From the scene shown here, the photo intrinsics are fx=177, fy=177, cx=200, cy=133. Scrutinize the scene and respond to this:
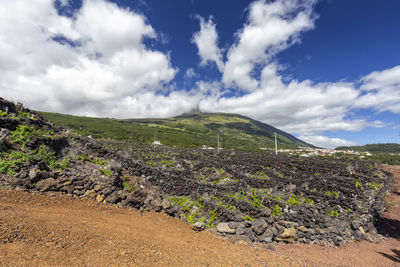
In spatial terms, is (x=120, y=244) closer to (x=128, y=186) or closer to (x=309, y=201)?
(x=128, y=186)

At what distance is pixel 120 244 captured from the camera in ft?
26.3

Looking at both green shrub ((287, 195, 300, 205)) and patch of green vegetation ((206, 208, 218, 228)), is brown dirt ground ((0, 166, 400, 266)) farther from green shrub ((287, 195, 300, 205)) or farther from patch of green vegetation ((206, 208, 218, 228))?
green shrub ((287, 195, 300, 205))

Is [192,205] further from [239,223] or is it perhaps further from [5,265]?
[5,265]

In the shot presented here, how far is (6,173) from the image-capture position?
1022cm

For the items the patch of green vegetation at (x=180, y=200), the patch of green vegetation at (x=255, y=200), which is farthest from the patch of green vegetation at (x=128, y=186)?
the patch of green vegetation at (x=255, y=200)

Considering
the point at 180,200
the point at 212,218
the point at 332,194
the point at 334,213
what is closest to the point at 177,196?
the point at 180,200

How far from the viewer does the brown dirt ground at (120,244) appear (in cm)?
649

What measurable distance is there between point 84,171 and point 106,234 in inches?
268

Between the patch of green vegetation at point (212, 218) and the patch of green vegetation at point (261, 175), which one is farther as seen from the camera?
the patch of green vegetation at point (261, 175)

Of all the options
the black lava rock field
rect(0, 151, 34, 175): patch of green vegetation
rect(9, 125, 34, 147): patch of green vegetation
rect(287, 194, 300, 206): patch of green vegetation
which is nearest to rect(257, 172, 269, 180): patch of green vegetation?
the black lava rock field

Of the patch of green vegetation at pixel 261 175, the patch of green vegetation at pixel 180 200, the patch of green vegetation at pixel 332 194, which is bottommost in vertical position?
the patch of green vegetation at pixel 180 200

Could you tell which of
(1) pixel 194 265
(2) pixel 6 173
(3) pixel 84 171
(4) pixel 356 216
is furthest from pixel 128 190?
(4) pixel 356 216

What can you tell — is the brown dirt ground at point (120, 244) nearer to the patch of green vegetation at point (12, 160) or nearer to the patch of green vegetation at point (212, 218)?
the patch of green vegetation at point (212, 218)

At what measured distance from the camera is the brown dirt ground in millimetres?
6492
